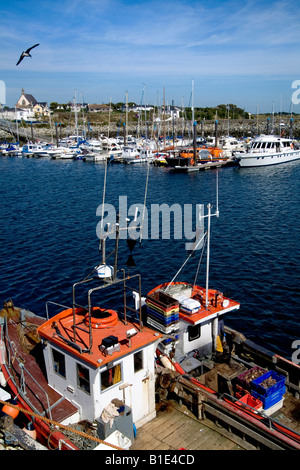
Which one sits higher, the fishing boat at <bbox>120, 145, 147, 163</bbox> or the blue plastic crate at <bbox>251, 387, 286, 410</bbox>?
the fishing boat at <bbox>120, 145, 147, 163</bbox>

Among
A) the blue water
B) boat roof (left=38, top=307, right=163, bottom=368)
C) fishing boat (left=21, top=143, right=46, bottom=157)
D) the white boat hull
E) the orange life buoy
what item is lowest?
the blue water

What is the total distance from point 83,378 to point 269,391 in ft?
20.3

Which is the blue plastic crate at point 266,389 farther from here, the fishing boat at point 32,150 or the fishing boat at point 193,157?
the fishing boat at point 32,150

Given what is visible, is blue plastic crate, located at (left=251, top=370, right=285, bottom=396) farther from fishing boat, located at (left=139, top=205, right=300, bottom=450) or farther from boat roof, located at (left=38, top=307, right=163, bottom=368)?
boat roof, located at (left=38, top=307, right=163, bottom=368)

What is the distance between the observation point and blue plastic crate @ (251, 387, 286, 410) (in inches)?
522

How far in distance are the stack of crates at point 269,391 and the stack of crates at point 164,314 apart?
3.40m

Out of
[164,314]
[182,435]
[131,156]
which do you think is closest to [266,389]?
[182,435]

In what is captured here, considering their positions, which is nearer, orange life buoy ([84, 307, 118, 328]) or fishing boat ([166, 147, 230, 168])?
orange life buoy ([84, 307, 118, 328])

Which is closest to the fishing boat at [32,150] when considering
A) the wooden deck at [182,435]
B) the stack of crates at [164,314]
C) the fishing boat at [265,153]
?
the fishing boat at [265,153]

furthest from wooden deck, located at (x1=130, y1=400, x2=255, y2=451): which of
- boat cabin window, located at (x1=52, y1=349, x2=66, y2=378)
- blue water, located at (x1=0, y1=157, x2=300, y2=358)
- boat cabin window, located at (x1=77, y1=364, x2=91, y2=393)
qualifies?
blue water, located at (x1=0, y1=157, x2=300, y2=358)

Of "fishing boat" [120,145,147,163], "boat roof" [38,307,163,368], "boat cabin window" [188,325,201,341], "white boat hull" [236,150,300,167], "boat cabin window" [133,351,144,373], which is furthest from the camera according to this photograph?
"fishing boat" [120,145,147,163]

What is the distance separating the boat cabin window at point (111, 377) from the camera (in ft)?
39.2

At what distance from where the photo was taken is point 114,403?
12.1 m

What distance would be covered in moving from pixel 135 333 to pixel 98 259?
24356mm
